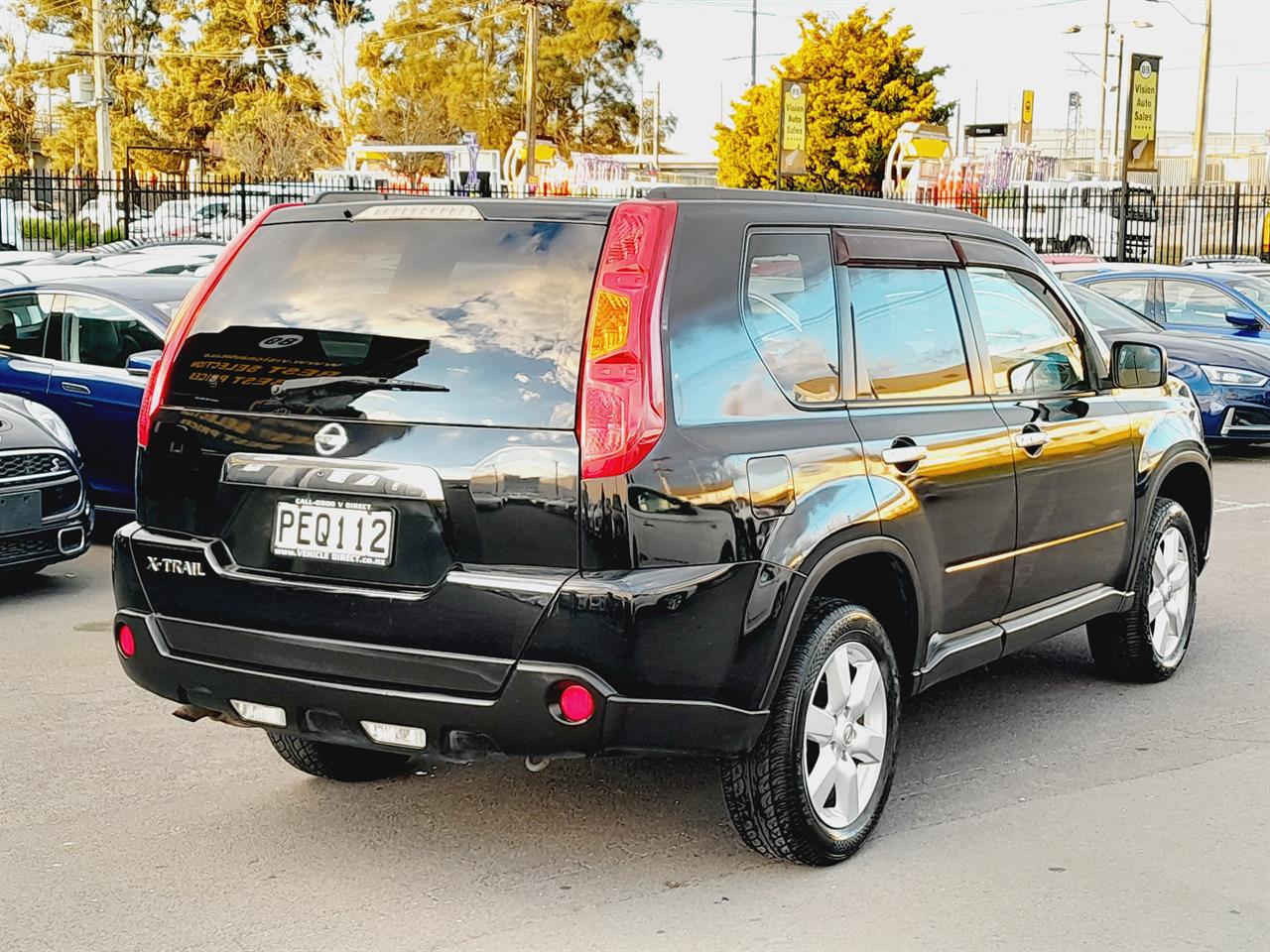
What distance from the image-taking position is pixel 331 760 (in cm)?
490

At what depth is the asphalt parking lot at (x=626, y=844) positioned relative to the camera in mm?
3879

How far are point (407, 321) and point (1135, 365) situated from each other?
305 cm

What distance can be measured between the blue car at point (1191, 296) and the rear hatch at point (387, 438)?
11223 millimetres

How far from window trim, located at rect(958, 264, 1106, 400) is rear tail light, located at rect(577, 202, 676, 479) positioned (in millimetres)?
1554

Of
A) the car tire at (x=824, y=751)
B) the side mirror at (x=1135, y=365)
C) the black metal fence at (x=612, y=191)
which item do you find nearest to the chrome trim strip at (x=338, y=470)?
the car tire at (x=824, y=751)

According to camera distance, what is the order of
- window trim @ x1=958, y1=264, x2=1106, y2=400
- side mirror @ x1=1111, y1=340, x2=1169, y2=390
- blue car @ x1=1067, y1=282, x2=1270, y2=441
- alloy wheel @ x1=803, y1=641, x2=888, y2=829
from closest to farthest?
alloy wheel @ x1=803, y1=641, x2=888, y2=829, window trim @ x1=958, y1=264, x2=1106, y2=400, side mirror @ x1=1111, y1=340, x2=1169, y2=390, blue car @ x1=1067, y1=282, x2=1270, y2=441

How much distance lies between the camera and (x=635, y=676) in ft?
12.3

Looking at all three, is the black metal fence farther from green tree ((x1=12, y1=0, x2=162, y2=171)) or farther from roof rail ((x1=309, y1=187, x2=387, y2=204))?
green tree ((x1=12, y1=0, x2=162, y2=171))

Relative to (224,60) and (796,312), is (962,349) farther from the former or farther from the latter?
(224,60)

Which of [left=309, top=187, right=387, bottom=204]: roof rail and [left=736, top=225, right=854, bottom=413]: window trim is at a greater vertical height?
[left=309, top=187, right=387, bottom=204]: roof rail

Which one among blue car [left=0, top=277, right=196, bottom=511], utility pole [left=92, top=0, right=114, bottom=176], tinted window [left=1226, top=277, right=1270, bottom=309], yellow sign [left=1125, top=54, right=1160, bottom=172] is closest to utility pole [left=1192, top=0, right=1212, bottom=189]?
yellow sign [left=1125, top=54, right=1160, bottom=172]

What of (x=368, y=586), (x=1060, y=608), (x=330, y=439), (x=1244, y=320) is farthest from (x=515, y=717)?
(x=1244, y=320)

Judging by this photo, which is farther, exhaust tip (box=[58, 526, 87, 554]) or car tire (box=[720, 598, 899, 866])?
exhaust tip (box=[58, 526, 87, 554])

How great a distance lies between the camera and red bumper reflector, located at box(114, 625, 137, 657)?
4.29 meters
